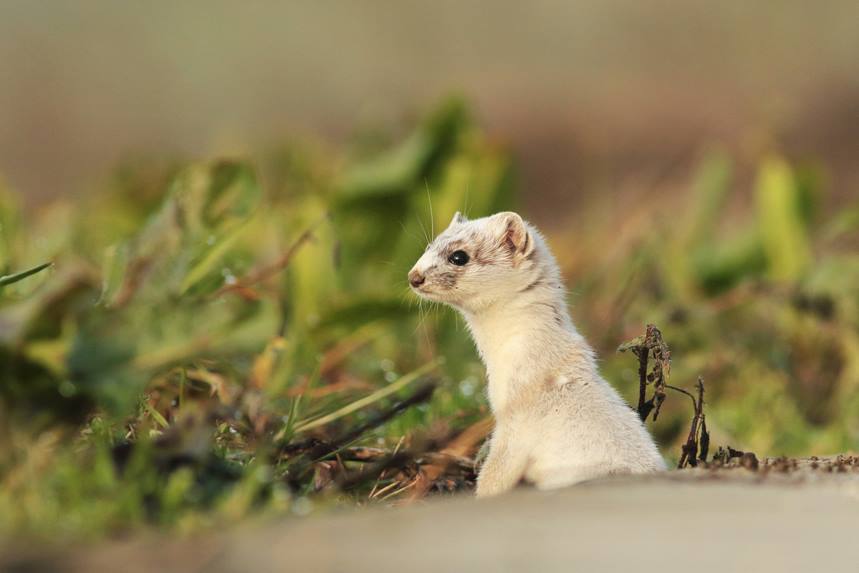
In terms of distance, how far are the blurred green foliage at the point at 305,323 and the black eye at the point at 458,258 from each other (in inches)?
14.5

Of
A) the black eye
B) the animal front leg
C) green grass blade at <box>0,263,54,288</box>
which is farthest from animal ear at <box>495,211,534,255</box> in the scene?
green grass blade at <box>0,263,54,288</box>

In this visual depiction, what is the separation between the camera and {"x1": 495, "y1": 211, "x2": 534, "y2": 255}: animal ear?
3.31 m

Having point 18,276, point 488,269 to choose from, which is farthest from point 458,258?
point 18,276

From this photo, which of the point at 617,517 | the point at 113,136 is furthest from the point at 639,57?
the point at 617,517

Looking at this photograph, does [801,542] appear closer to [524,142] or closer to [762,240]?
[762,240]

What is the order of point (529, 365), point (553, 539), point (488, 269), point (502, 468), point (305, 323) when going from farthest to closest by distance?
point (305, 323)
point (488, 269)
point (529, 365)
point (502, 468)
point (553, 539)

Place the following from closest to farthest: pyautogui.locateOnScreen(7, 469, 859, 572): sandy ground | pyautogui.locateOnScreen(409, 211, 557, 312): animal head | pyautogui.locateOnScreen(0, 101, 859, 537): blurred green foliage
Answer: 1. pyautogui.locateOnScreen(7, 469, 859, 572): sandy ground
2. pyautogui.locateOnScreen(0, 101, 859, 537): blurred green foliage
3. pyautogui.locateOnScreen(409, 211, 557, 312): animal head

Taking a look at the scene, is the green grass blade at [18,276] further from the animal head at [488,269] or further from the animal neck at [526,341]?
the animal neck at [526,341]

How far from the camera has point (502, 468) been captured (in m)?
2.83

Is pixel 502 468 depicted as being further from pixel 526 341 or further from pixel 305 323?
pixel 305 323

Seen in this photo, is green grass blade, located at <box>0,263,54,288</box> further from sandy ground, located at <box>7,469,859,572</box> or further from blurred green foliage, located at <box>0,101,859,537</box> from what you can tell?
sandy ground, located at <box>7,469,859,572</box>

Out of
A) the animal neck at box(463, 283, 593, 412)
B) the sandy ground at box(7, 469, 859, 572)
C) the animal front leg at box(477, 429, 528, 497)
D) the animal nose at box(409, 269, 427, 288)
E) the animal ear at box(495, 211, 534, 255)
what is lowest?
the animal front leg at box(477, 429, 528, 497)

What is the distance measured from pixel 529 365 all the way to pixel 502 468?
13.8 inches

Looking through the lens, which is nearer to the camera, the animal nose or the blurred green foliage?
the blurred green foliage
